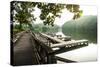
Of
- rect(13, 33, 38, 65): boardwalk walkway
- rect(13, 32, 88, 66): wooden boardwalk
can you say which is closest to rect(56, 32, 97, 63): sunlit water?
rect(13, 32, 88, 66): wooden boardwalk

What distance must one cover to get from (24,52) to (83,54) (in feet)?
3.35

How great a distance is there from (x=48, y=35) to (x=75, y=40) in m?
0.49

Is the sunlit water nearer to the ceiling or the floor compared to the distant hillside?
nearer to the floor

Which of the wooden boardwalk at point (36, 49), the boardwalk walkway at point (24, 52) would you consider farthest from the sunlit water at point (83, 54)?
the boardwalk walkway at point (24, 52)

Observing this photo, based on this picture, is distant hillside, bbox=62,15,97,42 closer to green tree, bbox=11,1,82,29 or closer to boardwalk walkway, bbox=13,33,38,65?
green tree, bbox=11,1,82,29

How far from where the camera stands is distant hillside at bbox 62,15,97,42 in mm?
3549

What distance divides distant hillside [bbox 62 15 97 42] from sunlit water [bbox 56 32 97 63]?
0.14 metres

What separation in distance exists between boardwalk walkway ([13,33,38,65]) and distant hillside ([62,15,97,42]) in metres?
0.61

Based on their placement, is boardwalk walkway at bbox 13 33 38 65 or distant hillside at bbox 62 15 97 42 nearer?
boardwalk walkway at bbox 13 33 38 65

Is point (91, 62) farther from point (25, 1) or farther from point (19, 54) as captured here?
point (25, 1)

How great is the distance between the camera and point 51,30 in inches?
136

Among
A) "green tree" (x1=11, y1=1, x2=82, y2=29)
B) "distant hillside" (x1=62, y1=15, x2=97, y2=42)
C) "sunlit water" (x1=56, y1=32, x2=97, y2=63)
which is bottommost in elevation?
"sunlit water" (x1=56, y1=32, x2=97, y2=63)

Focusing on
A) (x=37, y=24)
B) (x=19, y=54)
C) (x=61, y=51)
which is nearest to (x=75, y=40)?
(x=61, y=51)

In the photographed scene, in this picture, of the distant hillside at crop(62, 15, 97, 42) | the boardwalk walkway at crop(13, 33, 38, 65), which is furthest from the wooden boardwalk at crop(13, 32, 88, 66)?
the distant hillside at crop(62, 15, 97, 42)
